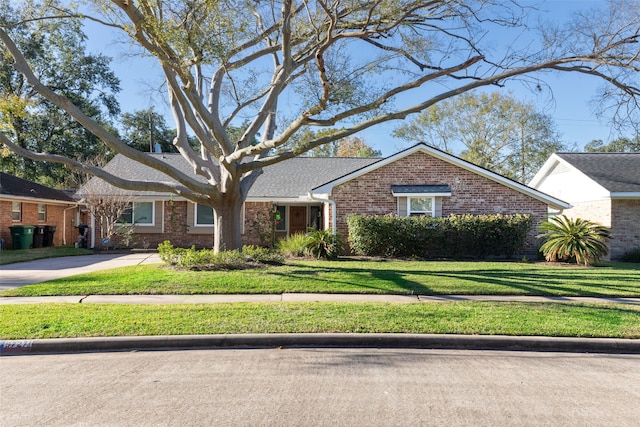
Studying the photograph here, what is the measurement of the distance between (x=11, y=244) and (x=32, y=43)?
47.9 ft

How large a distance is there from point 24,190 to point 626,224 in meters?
26.6

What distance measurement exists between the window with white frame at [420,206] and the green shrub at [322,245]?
11.6ft

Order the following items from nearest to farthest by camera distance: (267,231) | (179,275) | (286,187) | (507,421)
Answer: (507,421) → (179,275) → (267,231) → (286,187)

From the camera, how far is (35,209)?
20828 millimetres

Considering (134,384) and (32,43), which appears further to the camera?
(32,43)

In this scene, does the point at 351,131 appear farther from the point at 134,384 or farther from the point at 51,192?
the point at 51,192

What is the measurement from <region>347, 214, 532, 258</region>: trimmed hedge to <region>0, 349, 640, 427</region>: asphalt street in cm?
918

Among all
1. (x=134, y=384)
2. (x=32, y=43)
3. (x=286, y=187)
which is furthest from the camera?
(x=32, y=43)

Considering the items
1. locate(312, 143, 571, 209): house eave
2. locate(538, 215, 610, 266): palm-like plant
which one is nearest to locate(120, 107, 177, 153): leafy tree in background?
locate(312, 143, 571, 209): house eave

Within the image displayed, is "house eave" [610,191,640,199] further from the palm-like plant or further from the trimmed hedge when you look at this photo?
the trimmed hedge

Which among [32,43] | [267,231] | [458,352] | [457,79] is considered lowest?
[458,352]

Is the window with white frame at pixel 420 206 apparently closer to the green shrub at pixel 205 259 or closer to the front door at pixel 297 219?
the front door at pixel 297 219

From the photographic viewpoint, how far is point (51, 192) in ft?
75.5

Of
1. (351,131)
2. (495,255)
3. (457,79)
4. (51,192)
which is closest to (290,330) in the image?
(351,131)
